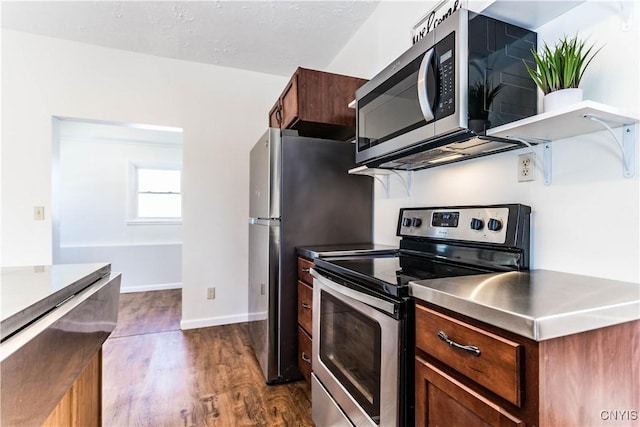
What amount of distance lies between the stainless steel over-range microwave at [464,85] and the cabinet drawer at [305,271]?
830mm

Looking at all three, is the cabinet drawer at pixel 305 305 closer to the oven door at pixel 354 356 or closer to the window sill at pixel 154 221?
the oven door at pixel 354 356

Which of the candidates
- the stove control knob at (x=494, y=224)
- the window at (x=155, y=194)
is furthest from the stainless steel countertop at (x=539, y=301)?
the window at (x=155, y=194)

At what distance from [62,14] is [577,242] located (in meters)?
3.39

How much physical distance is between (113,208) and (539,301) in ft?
16.4

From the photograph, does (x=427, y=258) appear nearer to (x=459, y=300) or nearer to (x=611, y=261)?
(x=611, y=261)

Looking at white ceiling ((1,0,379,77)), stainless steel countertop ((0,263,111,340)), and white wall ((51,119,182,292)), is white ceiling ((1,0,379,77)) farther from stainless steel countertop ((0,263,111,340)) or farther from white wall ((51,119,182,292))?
stainless steel countertop ((0,263,111,340))

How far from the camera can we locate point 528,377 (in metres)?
0.65

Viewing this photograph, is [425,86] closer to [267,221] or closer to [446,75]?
[446,75]

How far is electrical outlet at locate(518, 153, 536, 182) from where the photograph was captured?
1.21 m

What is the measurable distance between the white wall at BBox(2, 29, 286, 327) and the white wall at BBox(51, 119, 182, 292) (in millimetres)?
1296

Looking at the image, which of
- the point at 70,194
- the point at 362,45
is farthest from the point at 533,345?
the point at 70,194

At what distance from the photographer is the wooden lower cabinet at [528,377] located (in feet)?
2.12

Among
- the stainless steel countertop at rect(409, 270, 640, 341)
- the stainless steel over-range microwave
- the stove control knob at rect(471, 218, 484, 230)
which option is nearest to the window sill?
the stainless steel over-range microwave

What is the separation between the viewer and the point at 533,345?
638mm
